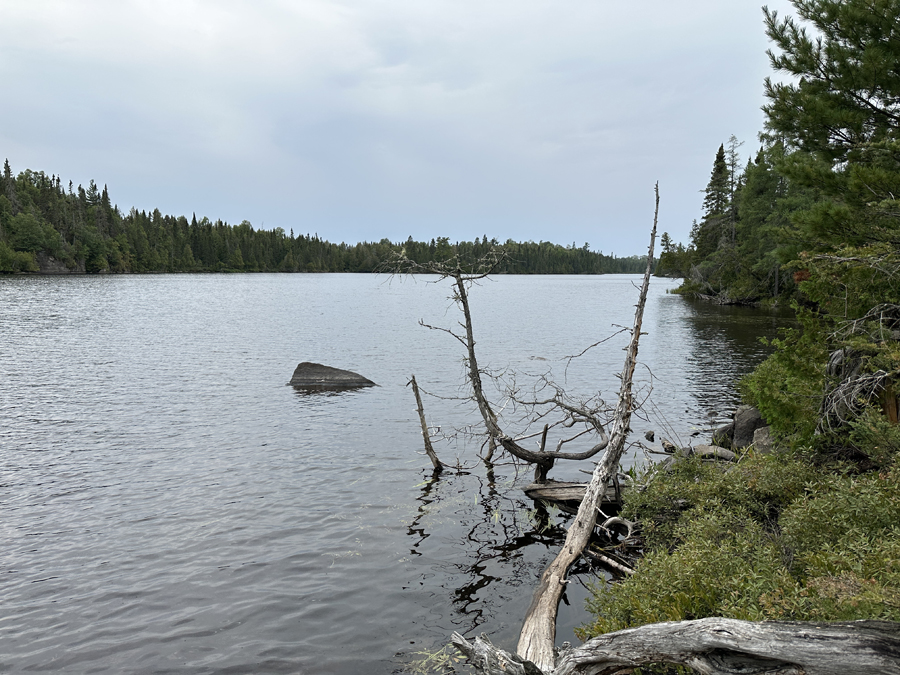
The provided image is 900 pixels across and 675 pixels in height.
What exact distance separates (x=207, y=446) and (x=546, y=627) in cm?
1312

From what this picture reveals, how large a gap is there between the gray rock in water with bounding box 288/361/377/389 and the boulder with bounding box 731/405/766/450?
15.8 metres

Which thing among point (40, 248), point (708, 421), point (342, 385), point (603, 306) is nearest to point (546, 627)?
point (708, 421)

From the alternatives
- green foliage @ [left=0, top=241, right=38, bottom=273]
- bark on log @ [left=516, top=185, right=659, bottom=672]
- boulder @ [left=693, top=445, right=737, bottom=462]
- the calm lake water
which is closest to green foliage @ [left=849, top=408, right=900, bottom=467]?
bark on log @ [left=516, top=185, right=659, bottom=672]

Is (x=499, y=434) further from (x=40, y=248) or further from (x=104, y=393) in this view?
(x=40, y=248)

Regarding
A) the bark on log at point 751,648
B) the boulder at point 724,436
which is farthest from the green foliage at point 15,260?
the bark on log at point 751,648

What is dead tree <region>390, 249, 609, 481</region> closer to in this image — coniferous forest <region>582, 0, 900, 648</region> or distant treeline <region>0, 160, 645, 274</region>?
coniferous forest <region>582, 0, 900, 648</region>

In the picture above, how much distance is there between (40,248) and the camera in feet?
440

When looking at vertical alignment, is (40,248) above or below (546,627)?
above

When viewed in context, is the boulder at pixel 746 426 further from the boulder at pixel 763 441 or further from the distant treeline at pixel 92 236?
the distant treeline at pixel 92 236

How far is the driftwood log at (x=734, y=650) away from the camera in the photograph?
14.0ft

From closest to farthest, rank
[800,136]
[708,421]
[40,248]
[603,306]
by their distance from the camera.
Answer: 1. [800,136]
2. [708,421]
3. [603,306]
4. [40,248]

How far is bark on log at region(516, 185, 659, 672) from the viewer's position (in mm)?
7335

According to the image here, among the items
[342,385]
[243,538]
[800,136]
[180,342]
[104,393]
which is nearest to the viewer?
[243,538]

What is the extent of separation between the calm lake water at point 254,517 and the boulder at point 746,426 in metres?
2.34
